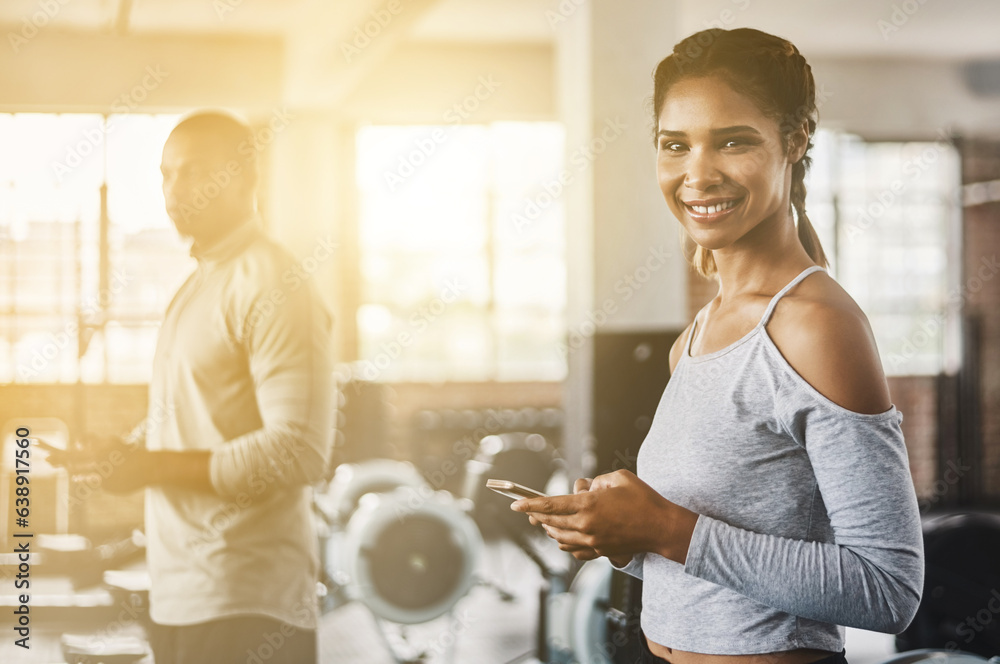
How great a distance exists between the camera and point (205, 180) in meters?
1.45

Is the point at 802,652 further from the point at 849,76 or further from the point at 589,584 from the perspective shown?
the point at 849,76

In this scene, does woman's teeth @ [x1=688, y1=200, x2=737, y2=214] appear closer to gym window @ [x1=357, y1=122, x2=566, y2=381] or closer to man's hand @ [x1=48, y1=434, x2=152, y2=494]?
man's hand @ [x1=48, y1=434, x2=152, y2=494]

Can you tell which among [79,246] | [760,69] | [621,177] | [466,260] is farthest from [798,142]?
[466,260]

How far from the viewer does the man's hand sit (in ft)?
4.50

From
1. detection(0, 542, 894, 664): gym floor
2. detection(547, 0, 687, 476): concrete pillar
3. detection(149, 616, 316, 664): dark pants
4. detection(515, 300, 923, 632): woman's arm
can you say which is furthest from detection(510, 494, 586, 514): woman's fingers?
detection(0, 542, 894, 664): gym floor

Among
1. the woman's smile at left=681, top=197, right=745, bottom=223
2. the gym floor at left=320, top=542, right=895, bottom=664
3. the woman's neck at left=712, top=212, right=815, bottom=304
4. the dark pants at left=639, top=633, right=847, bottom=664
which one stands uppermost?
the woman's smile at left=681, top=197, right=745, bottom=223

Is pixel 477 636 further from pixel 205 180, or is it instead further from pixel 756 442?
pixel 756 442

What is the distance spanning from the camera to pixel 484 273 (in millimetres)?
7219

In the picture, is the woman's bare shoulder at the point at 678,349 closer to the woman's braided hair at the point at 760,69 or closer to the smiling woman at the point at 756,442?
the smiling woman at the point at 756,442

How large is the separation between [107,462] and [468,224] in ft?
19.5

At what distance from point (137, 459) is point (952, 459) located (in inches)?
284

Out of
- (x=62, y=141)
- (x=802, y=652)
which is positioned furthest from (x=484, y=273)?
(x=802, y=652)

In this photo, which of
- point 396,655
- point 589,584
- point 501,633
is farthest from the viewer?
point 501,633

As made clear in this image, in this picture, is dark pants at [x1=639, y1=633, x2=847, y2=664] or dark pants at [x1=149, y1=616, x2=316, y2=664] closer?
dark pants at [x1=639, y1=633, x2=847, y2=664]
